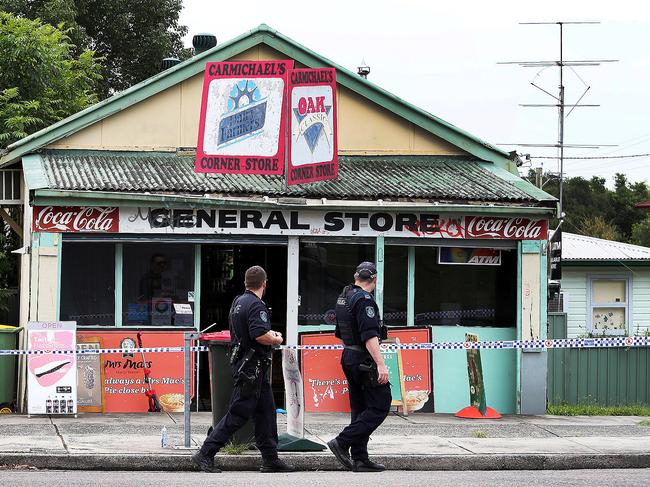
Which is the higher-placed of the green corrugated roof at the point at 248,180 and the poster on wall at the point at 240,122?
the poster on wall at the point at 240,122

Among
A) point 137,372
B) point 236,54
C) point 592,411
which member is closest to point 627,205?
point 592,411

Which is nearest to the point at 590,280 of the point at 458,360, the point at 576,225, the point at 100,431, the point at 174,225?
the point at 458,360

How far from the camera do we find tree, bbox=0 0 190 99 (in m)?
37.6

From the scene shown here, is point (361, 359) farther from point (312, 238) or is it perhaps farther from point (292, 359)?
point (312, 238)

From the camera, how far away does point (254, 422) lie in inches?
410

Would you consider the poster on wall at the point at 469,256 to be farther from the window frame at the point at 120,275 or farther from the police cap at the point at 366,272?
the police cap at the point at 366,272

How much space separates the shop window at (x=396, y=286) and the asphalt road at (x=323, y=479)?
4.75 metres

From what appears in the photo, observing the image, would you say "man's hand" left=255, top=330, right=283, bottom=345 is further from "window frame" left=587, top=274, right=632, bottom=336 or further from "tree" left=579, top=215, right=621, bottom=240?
"tree" left=579, top=215, right=621, bottom=240

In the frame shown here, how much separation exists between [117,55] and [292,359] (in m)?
29.0

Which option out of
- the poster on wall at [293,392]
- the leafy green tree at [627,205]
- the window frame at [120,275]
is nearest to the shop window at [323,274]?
the window frame at [120,275]

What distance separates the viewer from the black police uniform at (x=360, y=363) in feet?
33.4

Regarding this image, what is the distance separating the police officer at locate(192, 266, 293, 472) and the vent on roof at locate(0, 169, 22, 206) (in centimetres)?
692

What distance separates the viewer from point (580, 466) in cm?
1127

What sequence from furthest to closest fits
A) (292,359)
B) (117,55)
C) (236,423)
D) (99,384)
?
(117,55) < (99,384) < (292,359) < (236,423)
